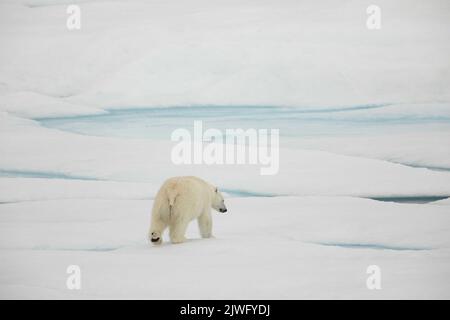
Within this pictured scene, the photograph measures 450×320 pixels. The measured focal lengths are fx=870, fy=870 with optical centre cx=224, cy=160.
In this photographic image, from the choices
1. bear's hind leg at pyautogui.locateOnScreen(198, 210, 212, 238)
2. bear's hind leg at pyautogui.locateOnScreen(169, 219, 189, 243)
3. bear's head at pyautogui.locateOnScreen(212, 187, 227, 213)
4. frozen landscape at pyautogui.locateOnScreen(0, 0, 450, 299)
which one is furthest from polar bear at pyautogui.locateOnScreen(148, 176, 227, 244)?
frozen landscape at pyautogui.locateOnScreen(0, 0, 450, 299)

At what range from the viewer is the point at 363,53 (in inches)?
323

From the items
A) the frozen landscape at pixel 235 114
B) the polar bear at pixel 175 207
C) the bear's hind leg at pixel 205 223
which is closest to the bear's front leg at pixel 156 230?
the polar bear at pixel 175 207

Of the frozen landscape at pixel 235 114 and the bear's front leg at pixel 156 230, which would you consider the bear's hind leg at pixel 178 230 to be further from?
the frozen landscape at pixel 235 114

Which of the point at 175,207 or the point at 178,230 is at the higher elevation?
the point at 175,207

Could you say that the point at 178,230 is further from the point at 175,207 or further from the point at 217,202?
the point at 217,202

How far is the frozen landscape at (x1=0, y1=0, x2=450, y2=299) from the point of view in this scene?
6.77 metres

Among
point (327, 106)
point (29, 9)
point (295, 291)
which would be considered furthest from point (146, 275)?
point (29, 9)

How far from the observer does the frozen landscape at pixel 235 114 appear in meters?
6.77

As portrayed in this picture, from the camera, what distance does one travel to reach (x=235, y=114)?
26.3 ft

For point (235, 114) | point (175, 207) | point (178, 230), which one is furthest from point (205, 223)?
point (235, 114)

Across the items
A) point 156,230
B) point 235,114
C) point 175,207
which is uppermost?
point 235,114

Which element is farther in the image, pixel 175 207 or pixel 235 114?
pixel 235 114

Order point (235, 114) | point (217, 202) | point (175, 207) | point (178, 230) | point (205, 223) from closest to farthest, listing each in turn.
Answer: point (175, 207) < point (178, 230) < point (205, 223) < point (217, 202) < point (235, 114)
